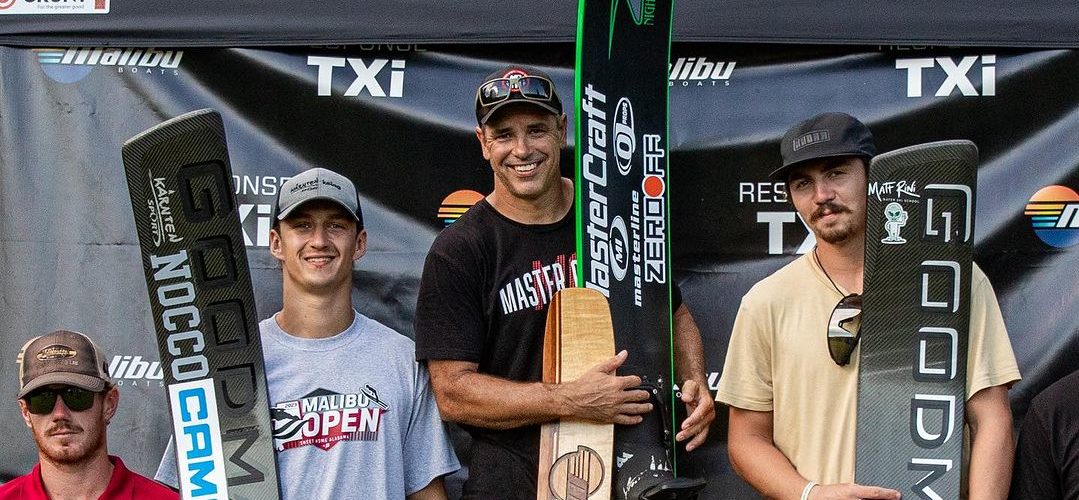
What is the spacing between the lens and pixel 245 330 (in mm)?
2889

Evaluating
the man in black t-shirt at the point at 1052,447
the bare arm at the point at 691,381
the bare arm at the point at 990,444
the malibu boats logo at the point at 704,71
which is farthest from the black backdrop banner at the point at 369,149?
the man in black t-shirt at the point at 1052,447

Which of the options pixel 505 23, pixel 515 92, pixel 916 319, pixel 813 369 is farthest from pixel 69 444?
pixel 916 319

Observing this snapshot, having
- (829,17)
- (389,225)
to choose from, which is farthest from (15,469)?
(829,17)

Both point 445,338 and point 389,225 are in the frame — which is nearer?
point 445,338

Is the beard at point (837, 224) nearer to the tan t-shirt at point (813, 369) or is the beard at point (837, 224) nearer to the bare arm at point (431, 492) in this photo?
the tan t-shirt at point (813, 369)

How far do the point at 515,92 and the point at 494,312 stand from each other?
1.63ft

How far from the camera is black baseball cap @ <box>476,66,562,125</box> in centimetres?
284

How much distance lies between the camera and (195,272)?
2.93 metres

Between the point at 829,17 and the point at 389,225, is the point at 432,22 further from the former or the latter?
the point at 829,17

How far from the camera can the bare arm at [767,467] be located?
8.62 feet

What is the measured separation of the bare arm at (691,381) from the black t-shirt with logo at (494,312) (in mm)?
322

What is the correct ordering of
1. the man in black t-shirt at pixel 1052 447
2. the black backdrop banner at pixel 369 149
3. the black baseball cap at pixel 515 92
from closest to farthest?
the man in black t-shirt at pixel 1052 447, the black baseball cap at pixel 515 92, the black backdrop banner at pixel 369 149

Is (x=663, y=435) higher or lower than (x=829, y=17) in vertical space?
lower

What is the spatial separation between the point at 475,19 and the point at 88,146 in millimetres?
1111
